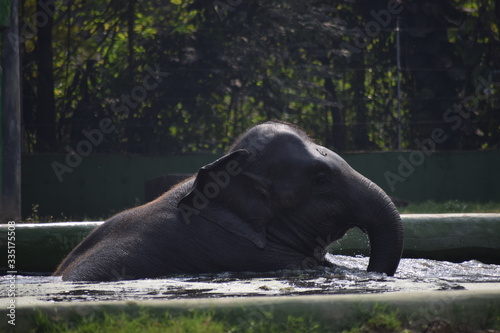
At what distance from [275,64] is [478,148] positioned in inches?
137

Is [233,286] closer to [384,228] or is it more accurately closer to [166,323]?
[166,323]

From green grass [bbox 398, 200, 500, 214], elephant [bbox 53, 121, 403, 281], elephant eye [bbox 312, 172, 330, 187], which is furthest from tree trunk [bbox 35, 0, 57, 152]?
elephant eye [bbox 312, 172, 330, 187]

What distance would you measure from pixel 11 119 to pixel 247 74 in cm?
369

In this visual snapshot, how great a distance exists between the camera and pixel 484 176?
47.1ft

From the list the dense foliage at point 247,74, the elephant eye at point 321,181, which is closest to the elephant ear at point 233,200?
the elephant eye at point 321,181

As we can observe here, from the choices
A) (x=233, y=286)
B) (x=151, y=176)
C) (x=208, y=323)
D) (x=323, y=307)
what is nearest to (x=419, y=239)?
(x=233, y=286)

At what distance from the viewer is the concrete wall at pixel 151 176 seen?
42.7 feet

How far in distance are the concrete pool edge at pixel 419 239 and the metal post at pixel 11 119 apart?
4114 mm

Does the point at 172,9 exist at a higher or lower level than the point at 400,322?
higher

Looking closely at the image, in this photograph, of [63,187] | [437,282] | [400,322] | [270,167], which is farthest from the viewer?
[63,187]

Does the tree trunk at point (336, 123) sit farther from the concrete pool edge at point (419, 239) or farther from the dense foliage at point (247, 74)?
the concrete pool edge at point (419, 239)

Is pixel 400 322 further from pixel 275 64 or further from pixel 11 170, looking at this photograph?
pixel 275 64

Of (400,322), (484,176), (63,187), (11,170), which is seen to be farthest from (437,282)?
(484,176)

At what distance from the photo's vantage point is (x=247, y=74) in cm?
1356
